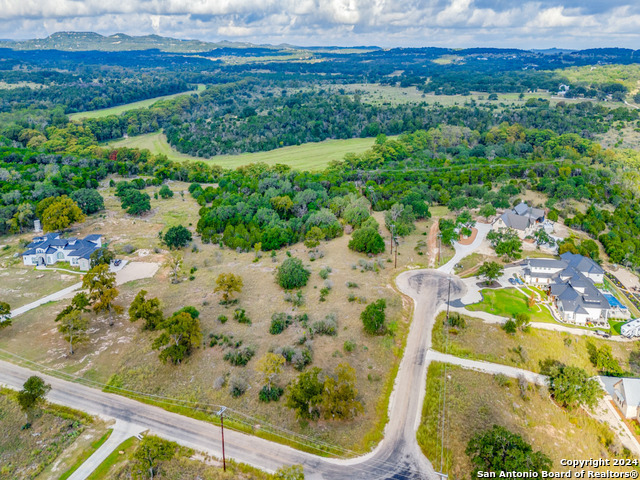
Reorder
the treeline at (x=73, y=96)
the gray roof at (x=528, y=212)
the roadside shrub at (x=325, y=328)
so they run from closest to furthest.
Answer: the roadside shrub at (x=325, y=328)
the gray roof at (x=528, y=212)
the treeline at (x=73, y=96)

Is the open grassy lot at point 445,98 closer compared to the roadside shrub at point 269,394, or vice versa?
the roadside shrub at point 269,394

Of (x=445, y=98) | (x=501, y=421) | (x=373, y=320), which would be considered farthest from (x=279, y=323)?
(x=445, y=98)

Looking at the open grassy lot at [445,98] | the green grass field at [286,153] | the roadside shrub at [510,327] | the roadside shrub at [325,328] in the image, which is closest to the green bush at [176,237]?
the roadside shrub at [325,328]

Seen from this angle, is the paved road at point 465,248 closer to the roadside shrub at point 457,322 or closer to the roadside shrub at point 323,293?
the roadside shrub at point 457,322

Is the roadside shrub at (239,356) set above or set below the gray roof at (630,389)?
below

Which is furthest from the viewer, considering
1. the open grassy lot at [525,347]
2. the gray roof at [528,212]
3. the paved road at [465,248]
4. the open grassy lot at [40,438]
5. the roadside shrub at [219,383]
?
the gray roof at [528,212]

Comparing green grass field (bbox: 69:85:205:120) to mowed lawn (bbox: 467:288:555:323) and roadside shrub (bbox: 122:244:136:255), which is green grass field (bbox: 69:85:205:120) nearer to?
roadside shrub (bbox: 122:244:136:255)

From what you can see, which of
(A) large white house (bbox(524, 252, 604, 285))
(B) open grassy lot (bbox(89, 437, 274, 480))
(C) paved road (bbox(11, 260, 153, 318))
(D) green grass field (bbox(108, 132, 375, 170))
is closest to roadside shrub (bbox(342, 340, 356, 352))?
(B) open grassy lot (bbox(89, 437, 274, 480))

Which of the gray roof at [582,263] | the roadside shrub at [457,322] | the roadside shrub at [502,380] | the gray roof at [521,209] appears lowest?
the roadside shrub at [457,322]
